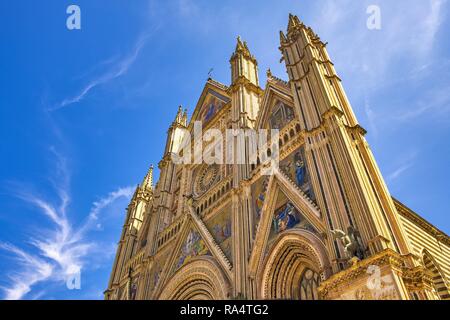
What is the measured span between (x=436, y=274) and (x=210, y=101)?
1851cm

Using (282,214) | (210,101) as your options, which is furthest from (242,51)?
(282,214)

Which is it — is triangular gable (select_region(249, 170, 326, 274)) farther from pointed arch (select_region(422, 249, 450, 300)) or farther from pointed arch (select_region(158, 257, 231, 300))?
pointed arch (select_region(422, 249, 450, 300))

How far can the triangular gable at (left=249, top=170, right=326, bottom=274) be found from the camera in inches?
506

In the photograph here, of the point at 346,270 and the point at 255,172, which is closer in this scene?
the point at 346,270

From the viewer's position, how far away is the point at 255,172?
17234mm

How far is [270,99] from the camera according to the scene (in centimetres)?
1998

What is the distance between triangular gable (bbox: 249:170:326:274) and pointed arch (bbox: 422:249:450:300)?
213 inches

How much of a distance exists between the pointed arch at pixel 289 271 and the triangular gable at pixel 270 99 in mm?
7468

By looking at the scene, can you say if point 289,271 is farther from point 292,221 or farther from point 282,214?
point 282,214

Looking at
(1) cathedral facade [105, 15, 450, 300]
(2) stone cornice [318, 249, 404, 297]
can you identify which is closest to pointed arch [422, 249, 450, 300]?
(1) cathedral facade [105, 15, 450, 300]
